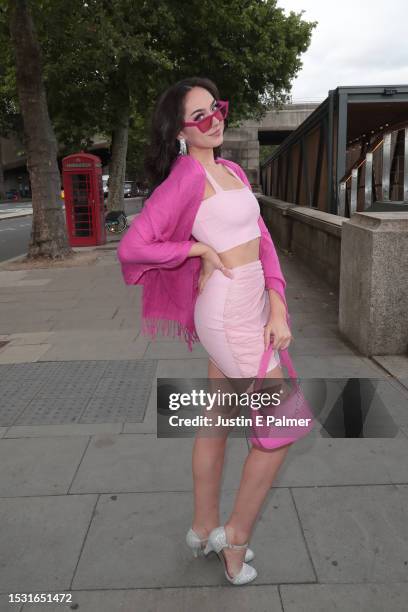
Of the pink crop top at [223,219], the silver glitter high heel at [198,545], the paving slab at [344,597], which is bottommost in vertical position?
the paving slab at [344,597]

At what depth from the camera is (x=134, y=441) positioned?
3.41 metres

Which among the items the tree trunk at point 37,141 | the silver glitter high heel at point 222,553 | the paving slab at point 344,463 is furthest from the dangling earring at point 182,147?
the tree trunk at point 37,141

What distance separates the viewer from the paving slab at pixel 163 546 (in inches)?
88.6

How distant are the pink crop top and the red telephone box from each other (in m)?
13.9

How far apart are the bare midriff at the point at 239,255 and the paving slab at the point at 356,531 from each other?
1284 millimetres

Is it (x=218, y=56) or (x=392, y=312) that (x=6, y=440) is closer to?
(x=392, y=312)

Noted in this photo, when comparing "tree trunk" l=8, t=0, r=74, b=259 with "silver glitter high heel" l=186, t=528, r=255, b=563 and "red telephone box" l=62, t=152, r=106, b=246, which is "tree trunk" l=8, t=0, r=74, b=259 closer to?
"red telephone box" l=62, t=152, r=106, b=246

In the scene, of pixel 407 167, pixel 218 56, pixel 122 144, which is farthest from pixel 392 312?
pixel 122 144

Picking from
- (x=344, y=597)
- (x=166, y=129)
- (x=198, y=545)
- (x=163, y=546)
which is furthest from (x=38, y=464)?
(x=166, y=129)

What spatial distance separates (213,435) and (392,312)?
2.95 m

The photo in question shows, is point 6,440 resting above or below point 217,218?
below

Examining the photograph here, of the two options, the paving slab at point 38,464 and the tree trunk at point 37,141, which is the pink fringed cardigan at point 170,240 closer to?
the paving slab at point 38,464

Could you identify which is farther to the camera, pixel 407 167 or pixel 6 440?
pixel 407 167

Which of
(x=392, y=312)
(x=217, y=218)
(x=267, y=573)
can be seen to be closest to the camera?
(x=217, y=218)
